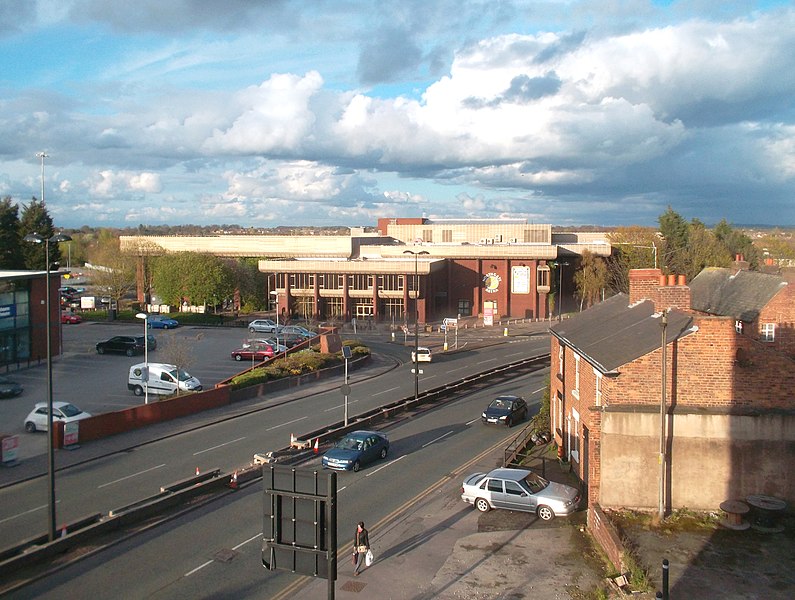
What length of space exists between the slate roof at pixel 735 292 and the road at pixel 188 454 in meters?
17.7

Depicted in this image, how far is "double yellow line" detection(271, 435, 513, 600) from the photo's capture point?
683 inches

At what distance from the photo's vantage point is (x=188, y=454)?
30.5m

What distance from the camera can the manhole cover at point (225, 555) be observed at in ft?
62.5

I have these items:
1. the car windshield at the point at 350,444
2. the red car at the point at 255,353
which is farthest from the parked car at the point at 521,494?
the red car at the point at 255,353

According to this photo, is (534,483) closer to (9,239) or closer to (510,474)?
(510,474)

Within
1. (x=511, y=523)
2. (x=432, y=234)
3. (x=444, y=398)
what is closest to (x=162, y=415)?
(x=444, y=398)

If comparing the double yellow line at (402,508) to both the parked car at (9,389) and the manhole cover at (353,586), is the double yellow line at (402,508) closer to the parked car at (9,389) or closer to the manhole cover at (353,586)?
the manhole cover at (353,586)

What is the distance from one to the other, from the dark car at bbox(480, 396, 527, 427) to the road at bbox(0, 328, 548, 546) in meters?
7.39

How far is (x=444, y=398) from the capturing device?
4422 centimetres

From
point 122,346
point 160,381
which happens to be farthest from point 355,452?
point 122,346

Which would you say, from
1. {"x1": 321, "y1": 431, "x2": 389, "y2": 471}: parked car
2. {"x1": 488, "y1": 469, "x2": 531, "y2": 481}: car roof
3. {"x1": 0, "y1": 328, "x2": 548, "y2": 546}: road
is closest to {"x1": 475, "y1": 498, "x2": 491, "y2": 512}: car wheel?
{"x1": 488, "y1": 469, "x2": 531, "y2": 481}: car roof

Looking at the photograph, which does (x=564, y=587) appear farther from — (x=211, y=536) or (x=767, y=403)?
(x=211, y=536)

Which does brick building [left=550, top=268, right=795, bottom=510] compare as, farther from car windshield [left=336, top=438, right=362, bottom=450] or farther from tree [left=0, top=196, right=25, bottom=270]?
tree [left=0, top=196, right=25, bottom=270]

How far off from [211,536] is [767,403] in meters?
16.3
